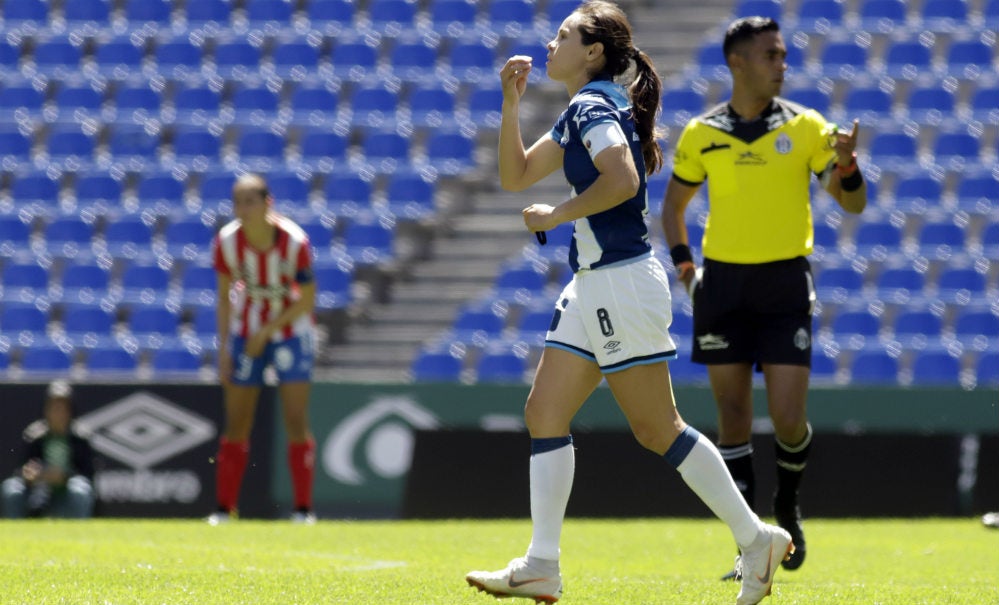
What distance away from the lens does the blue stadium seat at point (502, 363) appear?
1327cm

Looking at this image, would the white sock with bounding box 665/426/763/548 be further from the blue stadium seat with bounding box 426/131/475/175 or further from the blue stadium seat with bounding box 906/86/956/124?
the blue stadium seat with bounding box 906/86/956/124

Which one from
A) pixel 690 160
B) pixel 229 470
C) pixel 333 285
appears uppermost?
pixel 690 160

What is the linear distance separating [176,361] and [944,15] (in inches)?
344

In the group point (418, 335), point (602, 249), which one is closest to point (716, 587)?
point (602, 249)

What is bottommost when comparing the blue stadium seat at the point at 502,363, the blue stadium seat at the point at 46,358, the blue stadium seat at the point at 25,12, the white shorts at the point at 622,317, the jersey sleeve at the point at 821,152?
the blue stadium seat at the point at 46,358

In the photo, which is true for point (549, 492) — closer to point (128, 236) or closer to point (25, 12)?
point (128, 236)

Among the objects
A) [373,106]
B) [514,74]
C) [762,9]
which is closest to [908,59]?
[762,9]

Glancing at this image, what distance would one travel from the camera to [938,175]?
15008 mm

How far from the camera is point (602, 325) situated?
15.6ft

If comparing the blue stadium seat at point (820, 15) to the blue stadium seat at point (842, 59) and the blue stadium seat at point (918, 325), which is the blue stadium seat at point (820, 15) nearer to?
the blue stadium seat at point (842, 59)

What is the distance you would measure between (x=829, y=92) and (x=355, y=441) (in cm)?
679

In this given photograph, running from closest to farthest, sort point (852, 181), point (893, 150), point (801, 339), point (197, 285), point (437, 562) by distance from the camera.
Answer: point (852, 181)
point (801, 339)
point (437, 562)
point (197, 285)
point (893, 150)

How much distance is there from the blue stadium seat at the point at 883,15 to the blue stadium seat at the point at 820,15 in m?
0.26

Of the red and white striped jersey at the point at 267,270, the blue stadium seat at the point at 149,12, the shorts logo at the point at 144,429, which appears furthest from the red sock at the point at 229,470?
the blue stadium seat at the point at 149,12
